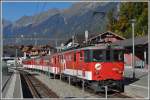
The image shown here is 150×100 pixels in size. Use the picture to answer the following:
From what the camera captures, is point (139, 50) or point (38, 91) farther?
point (139, 50)

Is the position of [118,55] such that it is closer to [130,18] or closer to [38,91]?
[38,91]

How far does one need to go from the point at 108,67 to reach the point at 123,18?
61380mm

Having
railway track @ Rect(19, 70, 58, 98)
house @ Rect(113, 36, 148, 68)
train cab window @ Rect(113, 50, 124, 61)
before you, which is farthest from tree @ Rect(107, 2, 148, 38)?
train cab window @ Rect(113, 50, 124, 61)

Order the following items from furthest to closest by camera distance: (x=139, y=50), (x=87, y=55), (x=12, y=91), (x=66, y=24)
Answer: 1. (x=66, y=24)
2. (x=139, y=50)
3. (x=87, y=55)
4. (x=12, y=91)

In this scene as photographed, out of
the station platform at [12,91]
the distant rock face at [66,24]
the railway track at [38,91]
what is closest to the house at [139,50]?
the distant rock face at [66,24]

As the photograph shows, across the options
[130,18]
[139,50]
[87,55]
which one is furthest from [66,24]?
[87,55]

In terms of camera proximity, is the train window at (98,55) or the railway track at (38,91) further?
the train window at (98,55)

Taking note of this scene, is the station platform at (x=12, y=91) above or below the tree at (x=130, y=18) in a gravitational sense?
below

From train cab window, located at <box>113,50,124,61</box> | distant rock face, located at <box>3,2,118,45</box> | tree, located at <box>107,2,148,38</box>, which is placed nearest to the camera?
train cab window, located at <box>113,50,124,61</box>

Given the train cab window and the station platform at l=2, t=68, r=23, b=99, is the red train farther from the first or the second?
the station platform at l=2, t=68, r=23, b=99

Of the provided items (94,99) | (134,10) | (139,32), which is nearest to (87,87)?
(94,99)

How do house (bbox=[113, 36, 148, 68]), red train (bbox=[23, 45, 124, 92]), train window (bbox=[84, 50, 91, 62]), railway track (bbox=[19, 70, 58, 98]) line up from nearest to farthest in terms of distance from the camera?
railway track (bbox=[19, 70, 58, 98])
red train (bbox=[23, 45, 124, 92])
train window (bbox=[84, 50, 91, 62])
house (bbox=[113, 36, 148, 68])

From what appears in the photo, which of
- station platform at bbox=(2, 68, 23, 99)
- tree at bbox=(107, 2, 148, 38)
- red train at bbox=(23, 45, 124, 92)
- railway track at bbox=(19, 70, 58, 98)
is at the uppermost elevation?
tree at bbox=(107, 2, 148, 38)

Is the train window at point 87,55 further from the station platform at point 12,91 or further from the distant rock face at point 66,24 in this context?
the distant rock face at point 66,24
